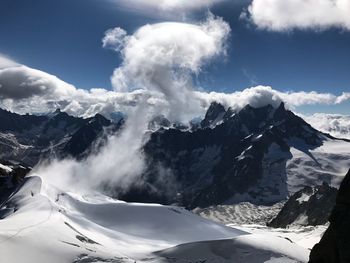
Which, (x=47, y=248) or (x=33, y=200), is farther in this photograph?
(x=33, y=200)

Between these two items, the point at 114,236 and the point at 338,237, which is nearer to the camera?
the point at 338,237

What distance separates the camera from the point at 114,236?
5477 inches

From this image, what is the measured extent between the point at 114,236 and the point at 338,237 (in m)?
105

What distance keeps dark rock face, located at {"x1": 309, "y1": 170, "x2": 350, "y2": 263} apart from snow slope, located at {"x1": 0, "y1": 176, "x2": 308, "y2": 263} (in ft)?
205

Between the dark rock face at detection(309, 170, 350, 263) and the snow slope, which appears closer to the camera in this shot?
the dark rock face at detection(309, 170, 350, 263)

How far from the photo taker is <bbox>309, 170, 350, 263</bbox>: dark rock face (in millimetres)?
39750

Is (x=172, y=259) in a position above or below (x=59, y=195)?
below

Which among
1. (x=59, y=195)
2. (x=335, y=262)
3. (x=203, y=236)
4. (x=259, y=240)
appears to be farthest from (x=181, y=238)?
(x=335, y=262)

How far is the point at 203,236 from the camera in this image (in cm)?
14862

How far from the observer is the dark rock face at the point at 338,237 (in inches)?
1565

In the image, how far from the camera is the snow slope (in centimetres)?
10138

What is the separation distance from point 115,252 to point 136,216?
55.0m

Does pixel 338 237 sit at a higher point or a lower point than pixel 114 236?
lower

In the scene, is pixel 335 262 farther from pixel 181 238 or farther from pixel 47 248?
pixel 181 238
